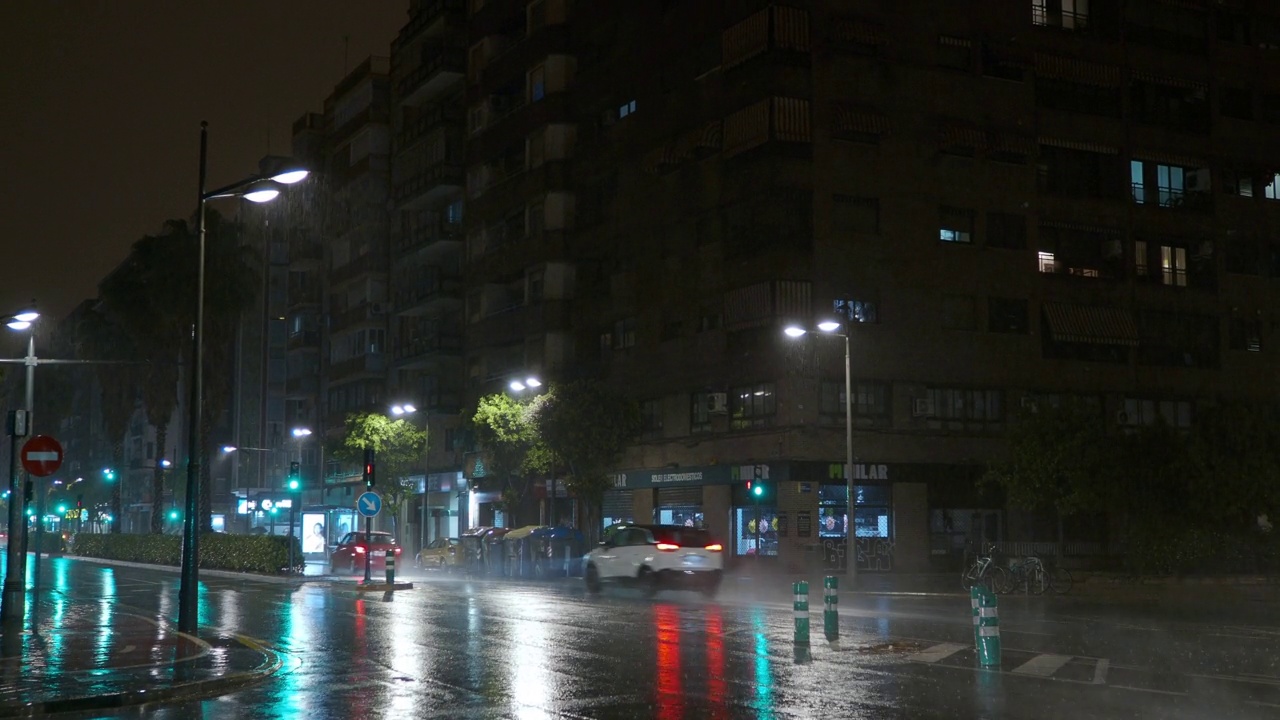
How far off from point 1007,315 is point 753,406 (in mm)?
9963

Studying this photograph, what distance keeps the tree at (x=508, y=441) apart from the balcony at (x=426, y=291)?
13.0 metres

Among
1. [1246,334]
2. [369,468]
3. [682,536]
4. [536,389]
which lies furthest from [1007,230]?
[369,468]

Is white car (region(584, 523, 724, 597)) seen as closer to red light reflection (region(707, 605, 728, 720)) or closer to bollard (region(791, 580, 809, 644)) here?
red light reflection (region(707, 605, 728, 720))

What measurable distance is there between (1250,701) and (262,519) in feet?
281

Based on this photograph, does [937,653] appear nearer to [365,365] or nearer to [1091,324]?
[1091,324]

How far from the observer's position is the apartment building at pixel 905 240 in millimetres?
46750

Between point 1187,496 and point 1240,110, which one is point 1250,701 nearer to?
point 1187,496

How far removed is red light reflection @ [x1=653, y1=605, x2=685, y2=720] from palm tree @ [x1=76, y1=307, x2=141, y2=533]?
40772mm

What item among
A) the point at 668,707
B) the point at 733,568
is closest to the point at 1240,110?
Result: the point at 733,568

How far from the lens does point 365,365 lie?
78.1m

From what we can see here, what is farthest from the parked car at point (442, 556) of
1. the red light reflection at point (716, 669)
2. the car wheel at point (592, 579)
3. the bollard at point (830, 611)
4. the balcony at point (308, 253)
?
the balcony at point (308, 253)

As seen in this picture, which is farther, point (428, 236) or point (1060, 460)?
point (428, 236)

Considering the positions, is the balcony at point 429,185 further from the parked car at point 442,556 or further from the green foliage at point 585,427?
Result: the parked car at point 442,556

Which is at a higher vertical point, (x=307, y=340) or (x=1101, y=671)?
(x=307, y=340)
